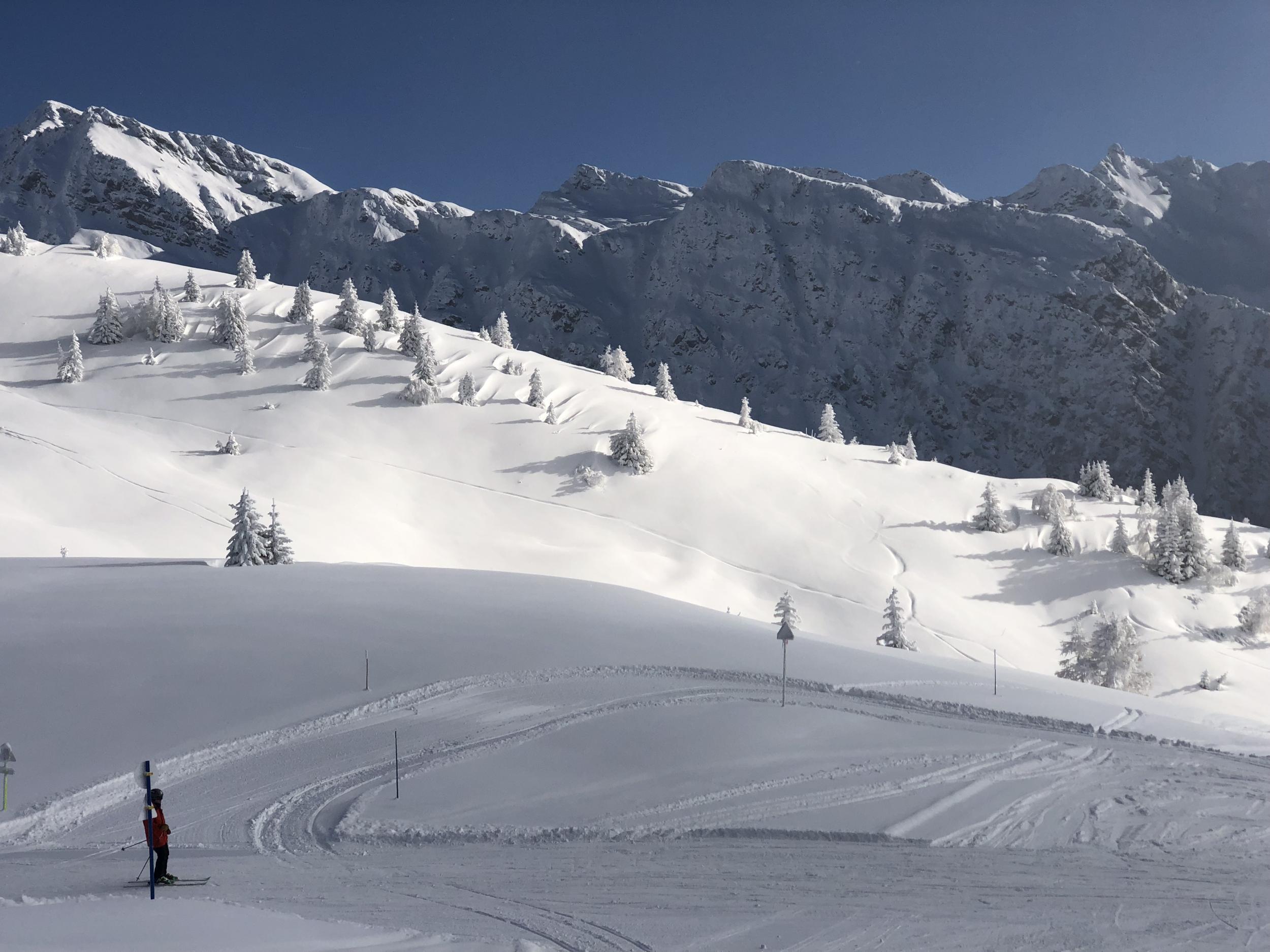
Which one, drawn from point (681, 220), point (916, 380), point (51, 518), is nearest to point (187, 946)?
point (51, 518)

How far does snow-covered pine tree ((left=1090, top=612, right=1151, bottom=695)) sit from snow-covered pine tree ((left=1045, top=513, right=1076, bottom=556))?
38.5 feet

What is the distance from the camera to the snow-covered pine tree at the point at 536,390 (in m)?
51.4

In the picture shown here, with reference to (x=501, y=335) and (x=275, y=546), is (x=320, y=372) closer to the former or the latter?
(x=501, y=335)

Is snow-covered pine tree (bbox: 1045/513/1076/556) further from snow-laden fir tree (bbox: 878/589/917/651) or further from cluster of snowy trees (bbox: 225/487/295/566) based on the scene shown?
cluster of snowy trees (bbox: 225/487/295/566)

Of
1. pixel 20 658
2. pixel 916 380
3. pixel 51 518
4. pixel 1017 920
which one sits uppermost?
pixel 916 380

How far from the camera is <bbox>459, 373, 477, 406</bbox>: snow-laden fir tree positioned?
49938mm

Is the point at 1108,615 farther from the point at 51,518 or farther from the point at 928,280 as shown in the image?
the point at 928,280

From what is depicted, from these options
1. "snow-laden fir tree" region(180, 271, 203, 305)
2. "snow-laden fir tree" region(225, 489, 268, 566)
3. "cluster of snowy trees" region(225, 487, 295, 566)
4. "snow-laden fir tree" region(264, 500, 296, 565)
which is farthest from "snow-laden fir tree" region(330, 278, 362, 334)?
"snow-laden fir tree" region(225, 489, 268, 566)

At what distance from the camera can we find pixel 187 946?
6520 mm

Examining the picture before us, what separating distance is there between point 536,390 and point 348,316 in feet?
50.9

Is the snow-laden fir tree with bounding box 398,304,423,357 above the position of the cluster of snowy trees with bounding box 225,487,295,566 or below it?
above

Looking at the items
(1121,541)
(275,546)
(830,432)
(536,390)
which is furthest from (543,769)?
(830,432)

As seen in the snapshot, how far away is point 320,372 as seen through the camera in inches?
1905

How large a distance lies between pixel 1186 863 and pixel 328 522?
32670 mm
